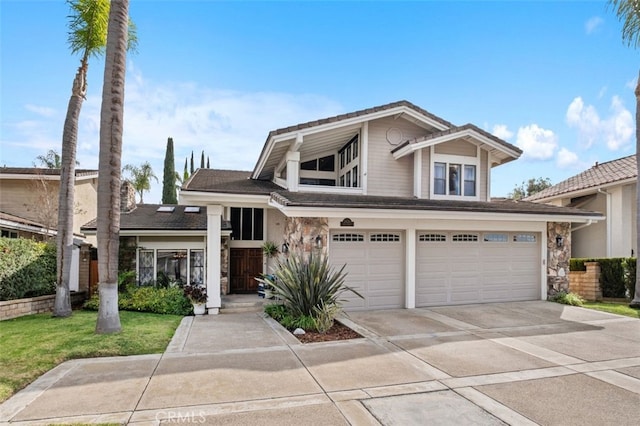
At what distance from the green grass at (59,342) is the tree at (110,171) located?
2.15ft

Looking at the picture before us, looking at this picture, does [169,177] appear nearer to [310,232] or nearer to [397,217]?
[310,232]

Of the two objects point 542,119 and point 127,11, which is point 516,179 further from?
point 127,11

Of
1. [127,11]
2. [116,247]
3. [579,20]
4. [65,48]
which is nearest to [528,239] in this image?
[579,20]

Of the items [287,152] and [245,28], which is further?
[245,28]

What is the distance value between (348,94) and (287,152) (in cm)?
742

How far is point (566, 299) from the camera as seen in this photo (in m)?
11.5

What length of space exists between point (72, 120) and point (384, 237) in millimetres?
9382

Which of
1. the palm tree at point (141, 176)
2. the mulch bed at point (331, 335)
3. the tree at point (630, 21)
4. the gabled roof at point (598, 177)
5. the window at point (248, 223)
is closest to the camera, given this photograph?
the mulch bed at point (331, 335)

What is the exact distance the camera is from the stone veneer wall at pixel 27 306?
958 centimetres

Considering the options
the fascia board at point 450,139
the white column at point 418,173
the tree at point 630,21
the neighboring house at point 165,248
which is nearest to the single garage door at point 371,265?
the white column at point 418,173

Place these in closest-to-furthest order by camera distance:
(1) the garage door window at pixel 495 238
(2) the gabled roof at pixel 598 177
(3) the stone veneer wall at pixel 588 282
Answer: (1) the garage door window at pixel 495 238 < (3) the stone veneer wall at pixel 588 282 < (2) the gabled roof at pixel 598 177

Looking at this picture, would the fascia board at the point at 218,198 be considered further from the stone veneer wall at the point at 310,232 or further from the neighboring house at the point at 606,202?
the neighboring house at the point at 606,202

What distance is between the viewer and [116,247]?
7.79m
